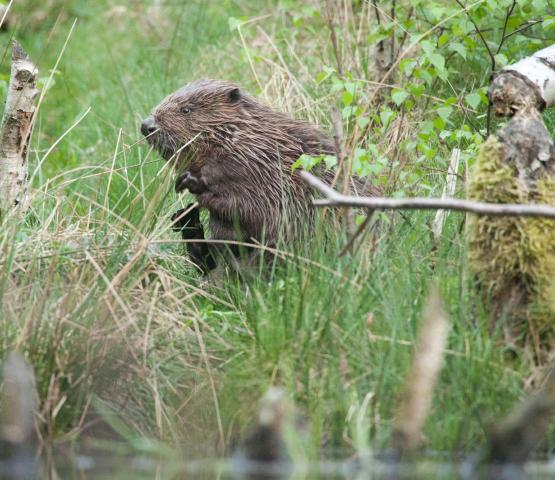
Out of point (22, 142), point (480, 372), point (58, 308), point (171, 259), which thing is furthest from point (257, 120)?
point (480, 372)

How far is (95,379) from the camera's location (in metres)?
3.53

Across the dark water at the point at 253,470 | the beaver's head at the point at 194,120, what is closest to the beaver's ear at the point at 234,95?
the beaver's head at the point at 194,120

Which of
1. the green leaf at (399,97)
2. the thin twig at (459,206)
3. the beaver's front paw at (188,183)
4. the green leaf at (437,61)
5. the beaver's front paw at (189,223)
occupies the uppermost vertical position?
the green leaf at (437,61)

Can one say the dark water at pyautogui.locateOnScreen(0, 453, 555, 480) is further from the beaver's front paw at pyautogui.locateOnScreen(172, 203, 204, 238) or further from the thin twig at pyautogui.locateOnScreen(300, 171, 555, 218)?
the beaver's front paw at pyautogui.locateOnScreen(172, 203, 204, 238)

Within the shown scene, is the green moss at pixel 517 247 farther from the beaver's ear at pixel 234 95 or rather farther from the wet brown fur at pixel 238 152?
the beaver's ear at pixel 234 95

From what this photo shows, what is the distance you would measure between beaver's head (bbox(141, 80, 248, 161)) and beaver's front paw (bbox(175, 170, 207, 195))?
9.1 inches

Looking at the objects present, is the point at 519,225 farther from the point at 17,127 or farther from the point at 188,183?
the point at 17,127

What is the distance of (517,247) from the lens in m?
3.52

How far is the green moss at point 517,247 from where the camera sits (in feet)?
11.5

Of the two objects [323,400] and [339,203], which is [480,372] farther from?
[339,203]

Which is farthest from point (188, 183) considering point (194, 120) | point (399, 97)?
point (399, 97)

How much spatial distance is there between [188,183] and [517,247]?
1.74 m

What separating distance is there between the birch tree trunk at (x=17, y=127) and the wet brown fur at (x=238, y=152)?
26.3 inches

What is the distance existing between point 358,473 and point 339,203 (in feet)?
2.52
